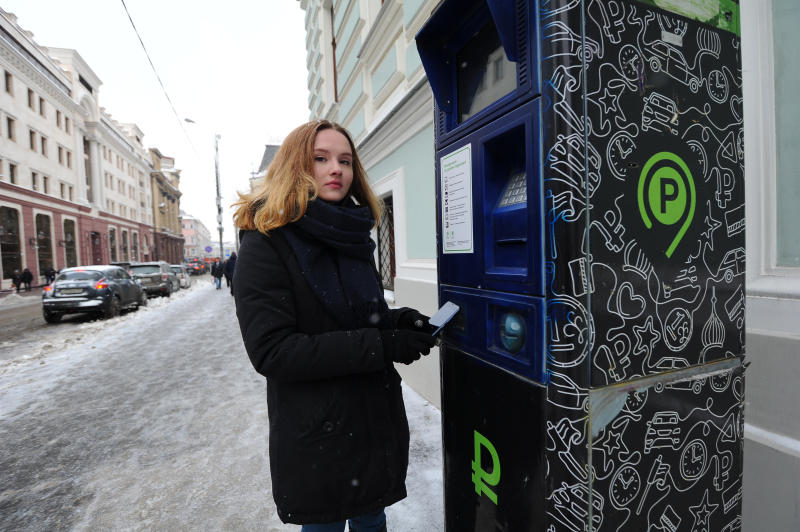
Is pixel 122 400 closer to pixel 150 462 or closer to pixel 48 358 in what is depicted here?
pixel 150 462

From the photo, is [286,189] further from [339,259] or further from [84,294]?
[84,294]

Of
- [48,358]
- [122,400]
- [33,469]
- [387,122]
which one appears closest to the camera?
[33,469]

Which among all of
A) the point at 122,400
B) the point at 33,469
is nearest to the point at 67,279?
the point at 122,400

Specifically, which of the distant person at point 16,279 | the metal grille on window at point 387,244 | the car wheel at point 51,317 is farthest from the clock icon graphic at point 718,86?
the distant person at point 16,279

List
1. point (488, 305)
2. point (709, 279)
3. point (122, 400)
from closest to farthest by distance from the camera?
1. point (709, 279)
2. point (488, 305)
3. point (122, 400)

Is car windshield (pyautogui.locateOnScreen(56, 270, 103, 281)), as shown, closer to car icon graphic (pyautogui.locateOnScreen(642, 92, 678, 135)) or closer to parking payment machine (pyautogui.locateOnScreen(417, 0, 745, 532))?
parking payment machine (pyautogui.locateOnScreen(417, 0, 745, 532))

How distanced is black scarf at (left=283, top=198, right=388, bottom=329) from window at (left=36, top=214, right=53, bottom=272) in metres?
28.9

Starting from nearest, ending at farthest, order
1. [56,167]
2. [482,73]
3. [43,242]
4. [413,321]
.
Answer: [482,73] < [413,321] < [43,242] < [56,167]

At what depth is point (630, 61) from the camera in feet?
3.57

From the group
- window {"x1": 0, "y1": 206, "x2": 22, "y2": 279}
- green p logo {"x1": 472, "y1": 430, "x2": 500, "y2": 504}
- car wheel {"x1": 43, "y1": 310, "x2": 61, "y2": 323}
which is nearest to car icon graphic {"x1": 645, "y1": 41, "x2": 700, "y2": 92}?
green p logo {"x1": 472, "y1": 430, "x2": 500, "y2": 504}

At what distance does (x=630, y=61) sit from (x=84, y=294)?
11.7 meters

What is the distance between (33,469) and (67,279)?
8.85 meters

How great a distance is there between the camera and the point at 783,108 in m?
1.52

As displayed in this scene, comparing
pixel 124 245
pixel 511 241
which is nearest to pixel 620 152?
pixel 511 241
